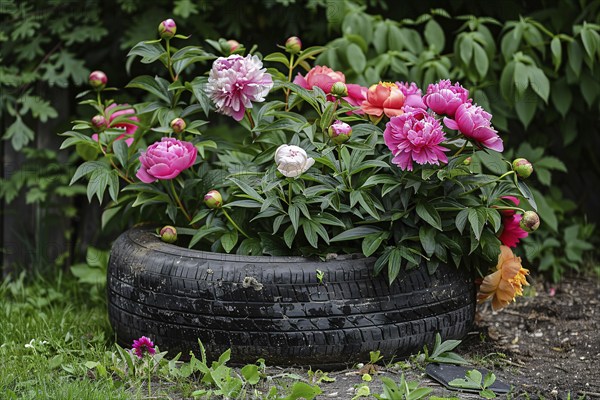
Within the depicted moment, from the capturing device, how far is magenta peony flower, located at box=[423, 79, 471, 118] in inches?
97.0

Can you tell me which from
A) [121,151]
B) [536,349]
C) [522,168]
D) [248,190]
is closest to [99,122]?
[121,151]

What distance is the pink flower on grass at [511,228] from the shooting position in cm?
269

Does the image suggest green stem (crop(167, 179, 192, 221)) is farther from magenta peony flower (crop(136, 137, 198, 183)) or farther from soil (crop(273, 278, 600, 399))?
soil (crop(273, 278, 600, 399))

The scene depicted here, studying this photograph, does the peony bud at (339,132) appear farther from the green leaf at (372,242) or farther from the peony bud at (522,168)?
the peony bud at (522,168)

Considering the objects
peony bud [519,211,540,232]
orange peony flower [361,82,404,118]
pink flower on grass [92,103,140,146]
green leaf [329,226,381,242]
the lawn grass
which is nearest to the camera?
the lawn grass

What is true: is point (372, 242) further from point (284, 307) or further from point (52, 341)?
point (52, 341)

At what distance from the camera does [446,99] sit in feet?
8.10

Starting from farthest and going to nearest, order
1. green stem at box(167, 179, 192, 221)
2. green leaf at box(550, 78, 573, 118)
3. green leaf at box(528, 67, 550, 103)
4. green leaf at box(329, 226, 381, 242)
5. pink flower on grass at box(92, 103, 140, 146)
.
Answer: green leaf at box(550, 78, 573, 118), green leaf at box(528, 67, 550, 103), pink flower on grass at box(92, 103, 140, 146), green stem at box(167, 179, 192, 221), green leaf at box(329, 226, 381, 242)

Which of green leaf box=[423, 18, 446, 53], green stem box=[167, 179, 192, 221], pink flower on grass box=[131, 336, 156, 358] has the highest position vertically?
green leaf box=[423, 18, 446, 53]

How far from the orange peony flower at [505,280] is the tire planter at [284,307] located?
8.7 inches

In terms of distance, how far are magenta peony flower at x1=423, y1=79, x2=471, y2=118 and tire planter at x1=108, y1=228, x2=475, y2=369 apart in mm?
502

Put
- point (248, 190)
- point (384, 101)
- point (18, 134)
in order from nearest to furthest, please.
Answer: point (248, 190)
point (384, 101)
point (18, 134)

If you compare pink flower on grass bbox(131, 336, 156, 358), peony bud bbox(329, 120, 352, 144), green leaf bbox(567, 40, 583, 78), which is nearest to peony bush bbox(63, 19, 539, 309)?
peony bud bbox(329, 120, 352, 144)

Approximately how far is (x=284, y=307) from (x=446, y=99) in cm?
79
